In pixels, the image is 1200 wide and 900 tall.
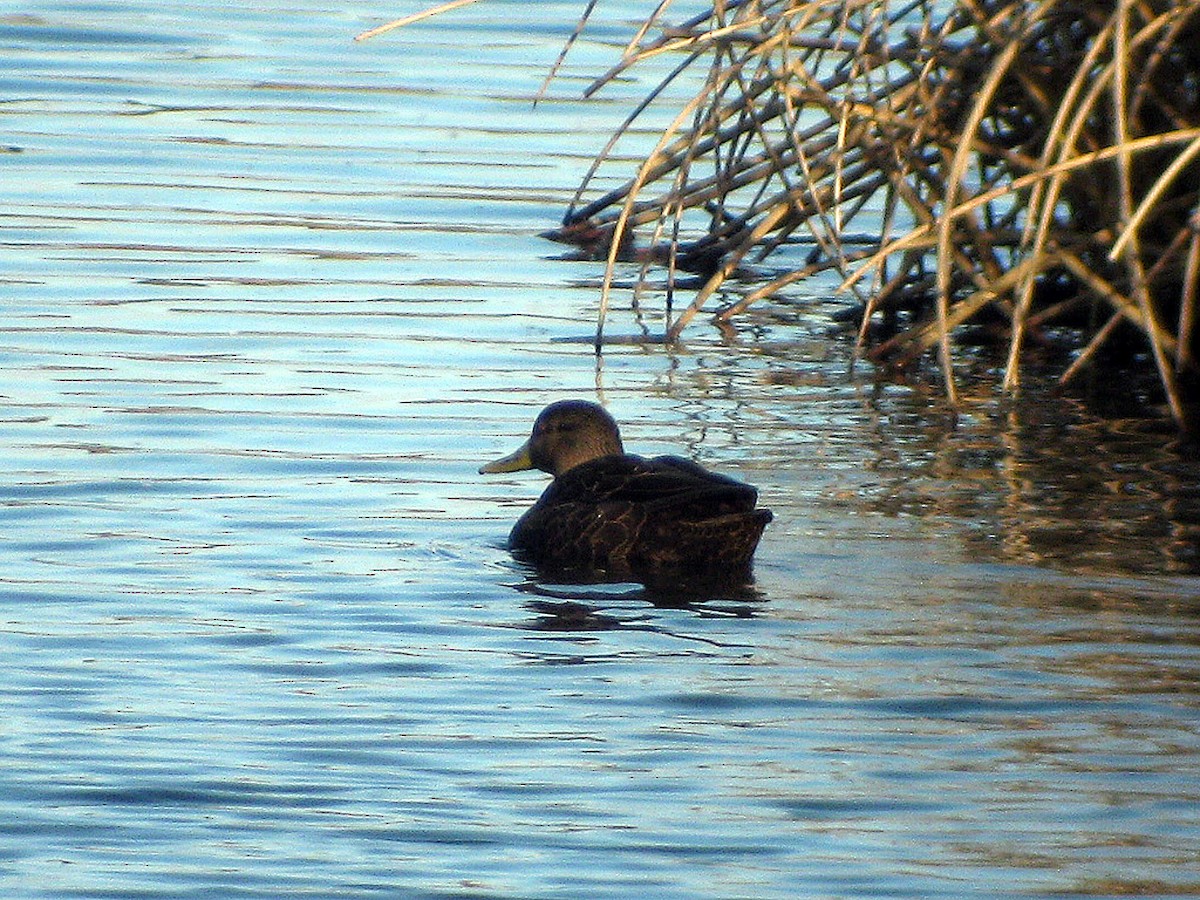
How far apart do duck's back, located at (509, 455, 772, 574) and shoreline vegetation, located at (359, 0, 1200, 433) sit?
1.68 m

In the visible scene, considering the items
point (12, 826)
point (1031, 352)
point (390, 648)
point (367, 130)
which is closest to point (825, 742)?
point (390, 648)

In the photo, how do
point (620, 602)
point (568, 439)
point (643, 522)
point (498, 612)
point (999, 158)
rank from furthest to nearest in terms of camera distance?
point (999, 158)
point (568, 439)
point (643, 522)
point (620, 602)
point (498, 612)

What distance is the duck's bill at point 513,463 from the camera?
8.77m

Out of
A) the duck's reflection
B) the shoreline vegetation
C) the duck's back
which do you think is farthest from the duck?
the shoreline vegetation

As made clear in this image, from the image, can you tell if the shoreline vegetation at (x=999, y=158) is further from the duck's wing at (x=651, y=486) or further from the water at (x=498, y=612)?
the duck's wing at (x=651, y=486)

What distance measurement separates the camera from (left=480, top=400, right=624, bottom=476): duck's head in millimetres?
8688

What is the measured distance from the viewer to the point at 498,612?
7289 millimetres

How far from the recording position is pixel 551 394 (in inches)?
401

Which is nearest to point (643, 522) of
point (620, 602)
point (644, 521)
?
point (644, 521)

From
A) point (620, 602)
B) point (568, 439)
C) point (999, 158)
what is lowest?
point (620, 602)

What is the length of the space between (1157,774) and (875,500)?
108 inches

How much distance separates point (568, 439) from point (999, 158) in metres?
2.42

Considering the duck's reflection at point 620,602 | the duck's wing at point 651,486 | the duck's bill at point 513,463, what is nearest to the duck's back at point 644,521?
the duck's wing at point 651,486

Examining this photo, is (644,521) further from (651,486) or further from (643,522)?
(651,486)
